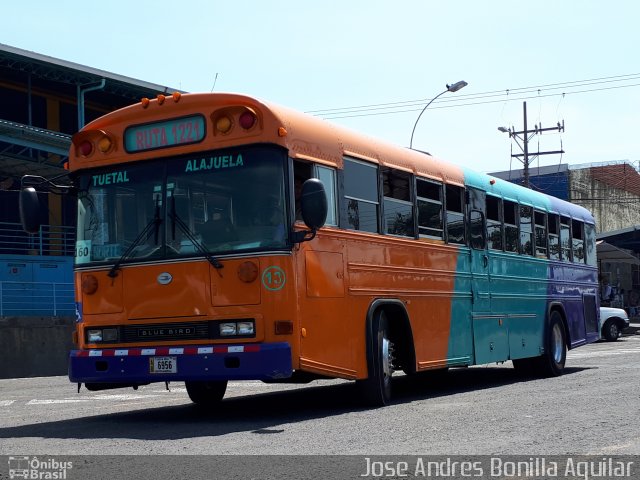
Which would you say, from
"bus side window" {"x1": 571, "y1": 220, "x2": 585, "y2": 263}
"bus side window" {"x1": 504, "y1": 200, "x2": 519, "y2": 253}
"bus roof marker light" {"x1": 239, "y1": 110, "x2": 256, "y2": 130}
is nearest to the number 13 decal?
"bus roof marker light" {"x1": 239, "y1": 110, "x2": 256, "y2": 130}

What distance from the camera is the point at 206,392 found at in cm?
1275

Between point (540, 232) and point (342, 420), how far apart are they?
27.8 ft

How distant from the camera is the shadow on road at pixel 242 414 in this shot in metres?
9.63

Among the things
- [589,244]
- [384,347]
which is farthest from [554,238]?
[384,347]

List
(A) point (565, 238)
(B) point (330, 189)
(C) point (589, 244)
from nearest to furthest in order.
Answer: (B) point (330, 189), (A) point (565, 238), (C) point (589, 244)

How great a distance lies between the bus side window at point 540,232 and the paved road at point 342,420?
2.36 meters

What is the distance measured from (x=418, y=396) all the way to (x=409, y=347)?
4.05 ft

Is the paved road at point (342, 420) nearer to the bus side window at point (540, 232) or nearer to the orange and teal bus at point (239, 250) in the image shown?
the orange and teal bus at point (239, 250)

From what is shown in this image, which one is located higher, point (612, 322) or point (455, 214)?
point (455, 214)

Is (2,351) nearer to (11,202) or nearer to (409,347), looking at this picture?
(11,202)

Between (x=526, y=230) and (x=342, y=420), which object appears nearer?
(x=342, y=420)

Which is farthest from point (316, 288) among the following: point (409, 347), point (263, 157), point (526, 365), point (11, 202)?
point (11, 202)

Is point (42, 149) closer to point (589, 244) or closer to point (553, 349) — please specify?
point (589, 244)

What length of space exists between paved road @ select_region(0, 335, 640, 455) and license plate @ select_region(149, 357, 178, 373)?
576mm
